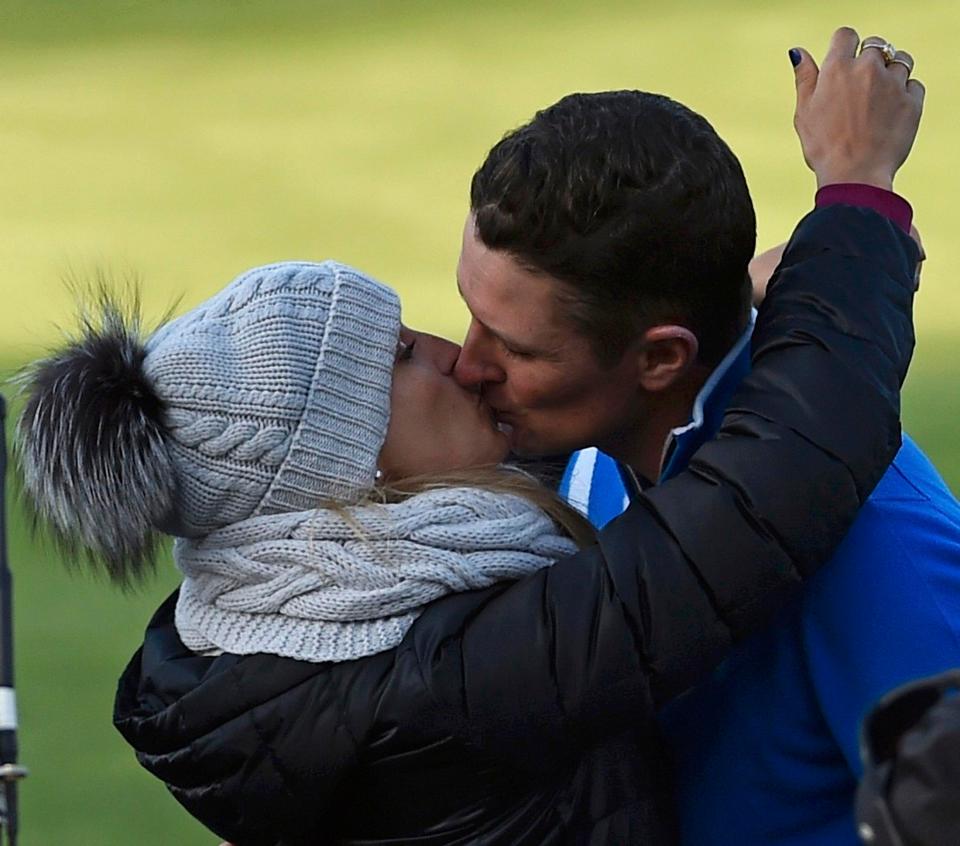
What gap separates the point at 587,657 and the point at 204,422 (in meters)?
0.52

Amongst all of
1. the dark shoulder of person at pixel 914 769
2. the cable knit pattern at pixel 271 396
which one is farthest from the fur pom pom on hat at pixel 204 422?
the dark shoulder of person at pixel 914 769

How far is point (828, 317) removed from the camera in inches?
77.5

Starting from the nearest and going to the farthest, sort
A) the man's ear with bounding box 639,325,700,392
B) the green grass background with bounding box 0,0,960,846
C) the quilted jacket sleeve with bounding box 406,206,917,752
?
the quilted jacket sleeve with bounding box 406,206,917,752
the man's ear with bounding box 639,325,700,392
the green grass background with bounding box 0,0,960,846

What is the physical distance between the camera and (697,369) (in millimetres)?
2180

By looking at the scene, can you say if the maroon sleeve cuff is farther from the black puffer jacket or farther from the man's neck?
the man's neck

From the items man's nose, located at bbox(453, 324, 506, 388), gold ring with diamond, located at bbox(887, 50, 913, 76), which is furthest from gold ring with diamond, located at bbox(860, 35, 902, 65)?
man's nose, located at bbox(453, 324, 506, 388)

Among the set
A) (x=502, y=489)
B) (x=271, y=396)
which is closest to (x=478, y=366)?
(x=502, y=489)

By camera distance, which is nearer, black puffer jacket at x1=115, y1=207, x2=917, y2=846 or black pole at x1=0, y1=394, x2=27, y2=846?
black pole at x1=0, y1=394, x2=27, y2=846

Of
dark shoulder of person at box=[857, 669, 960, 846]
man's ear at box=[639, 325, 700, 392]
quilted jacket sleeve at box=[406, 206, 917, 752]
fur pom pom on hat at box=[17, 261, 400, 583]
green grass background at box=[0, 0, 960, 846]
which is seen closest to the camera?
dark shoulder of person at box=[857, 669, 960, 846]

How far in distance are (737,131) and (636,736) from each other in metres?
6.48

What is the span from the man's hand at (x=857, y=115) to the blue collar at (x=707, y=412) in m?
0.23

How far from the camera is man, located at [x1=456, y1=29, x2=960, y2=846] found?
6.32 feet

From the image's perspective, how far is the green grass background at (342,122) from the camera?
7.68m

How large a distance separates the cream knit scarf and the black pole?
1.13 ft
